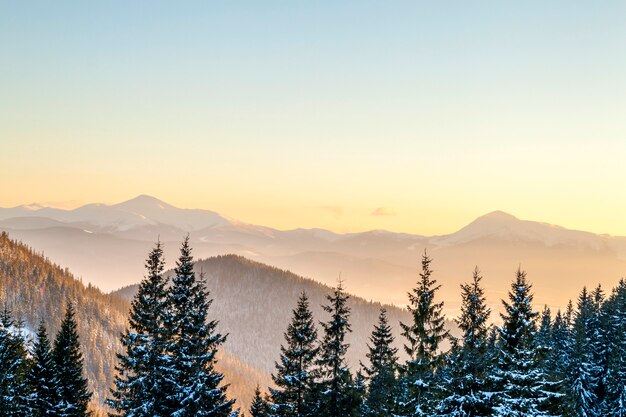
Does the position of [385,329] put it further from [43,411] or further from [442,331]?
[43,411]

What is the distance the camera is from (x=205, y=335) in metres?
29.1

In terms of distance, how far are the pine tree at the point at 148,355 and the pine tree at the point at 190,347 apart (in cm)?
55

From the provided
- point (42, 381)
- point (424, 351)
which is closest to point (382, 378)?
point (424, 351)

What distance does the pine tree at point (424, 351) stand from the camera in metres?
28.5

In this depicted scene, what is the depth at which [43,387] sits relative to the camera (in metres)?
34.0

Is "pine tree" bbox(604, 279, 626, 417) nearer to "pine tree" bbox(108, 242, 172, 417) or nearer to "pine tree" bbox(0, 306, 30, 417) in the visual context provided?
"pine tree" bbox(108, 242, 172, 417)

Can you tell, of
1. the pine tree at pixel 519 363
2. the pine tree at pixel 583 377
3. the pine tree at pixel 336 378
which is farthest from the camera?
the pine tree at pixel 583 377

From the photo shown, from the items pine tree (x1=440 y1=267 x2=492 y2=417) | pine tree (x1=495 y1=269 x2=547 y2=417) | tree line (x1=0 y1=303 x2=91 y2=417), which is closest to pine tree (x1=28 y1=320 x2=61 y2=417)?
tree line (x1=0 y1=303 x2=91 y2=417)

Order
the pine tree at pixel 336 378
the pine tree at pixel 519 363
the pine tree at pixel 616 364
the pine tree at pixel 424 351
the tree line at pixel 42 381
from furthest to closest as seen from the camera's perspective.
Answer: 1. the pine tree at pixel 616 364
2. the pine tree at pixel 336 378
3. the tree line at pixel 42 381
4. the pine tree at pixel 424 351
5. the pine tree at pixel 519 363

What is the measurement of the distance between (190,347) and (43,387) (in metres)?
12.2

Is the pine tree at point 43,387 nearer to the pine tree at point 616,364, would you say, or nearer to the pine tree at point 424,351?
the pine tree at point 424,351

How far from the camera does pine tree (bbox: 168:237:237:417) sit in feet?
94.2

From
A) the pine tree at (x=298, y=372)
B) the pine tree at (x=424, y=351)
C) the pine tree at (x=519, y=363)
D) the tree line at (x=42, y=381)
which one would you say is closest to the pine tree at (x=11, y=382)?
the tree line at (x=42, y=381)

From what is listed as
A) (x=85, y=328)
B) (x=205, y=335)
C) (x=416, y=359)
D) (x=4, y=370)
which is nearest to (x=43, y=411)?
(x=4, y=370)
